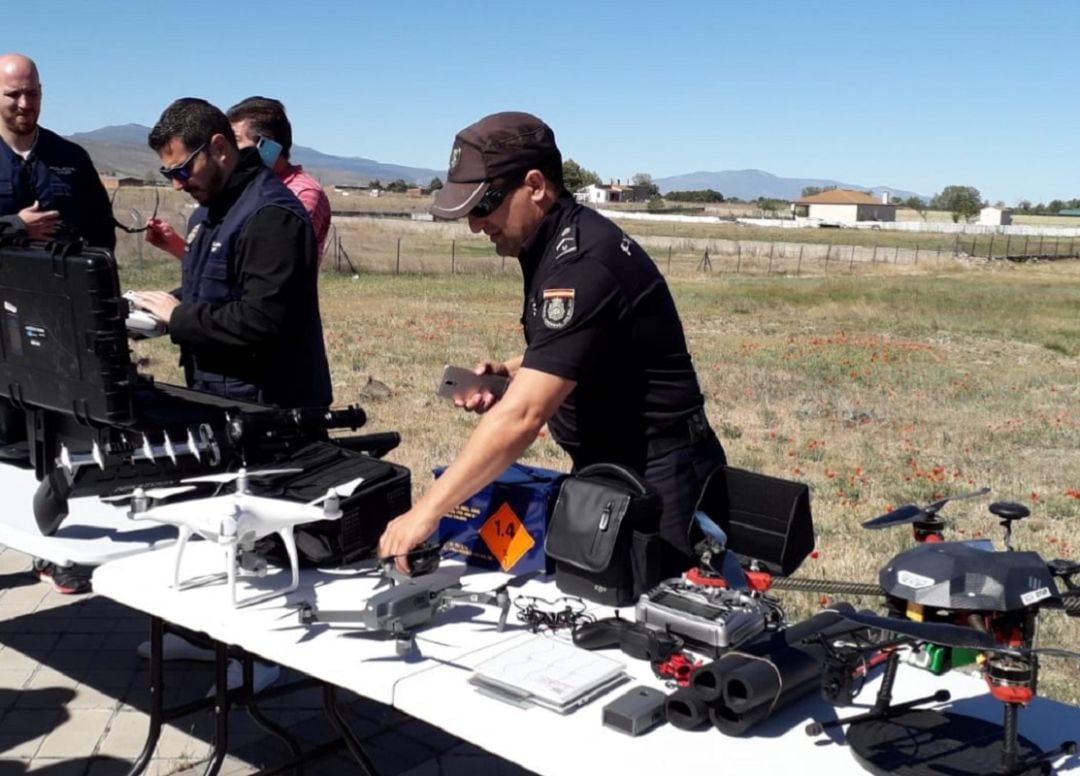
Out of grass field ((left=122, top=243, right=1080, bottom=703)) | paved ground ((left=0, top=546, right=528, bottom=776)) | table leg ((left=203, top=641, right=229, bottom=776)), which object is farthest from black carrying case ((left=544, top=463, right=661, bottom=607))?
grass field ((left=122, top=243, right=1080, bottom=703))

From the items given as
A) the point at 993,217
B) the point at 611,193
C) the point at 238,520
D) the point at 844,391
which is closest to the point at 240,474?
the point at 238,520

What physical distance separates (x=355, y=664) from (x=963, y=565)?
1.21 meters

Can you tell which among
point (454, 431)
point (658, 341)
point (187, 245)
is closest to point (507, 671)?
point (658, 341)

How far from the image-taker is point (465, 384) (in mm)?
3104

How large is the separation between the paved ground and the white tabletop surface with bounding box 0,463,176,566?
3.10 feet

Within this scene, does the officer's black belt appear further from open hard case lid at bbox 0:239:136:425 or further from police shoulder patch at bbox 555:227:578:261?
open hard case lid at bbox 0:239:136:425

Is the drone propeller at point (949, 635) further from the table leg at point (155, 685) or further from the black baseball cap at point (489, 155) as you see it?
the table leg at point (155, 685)

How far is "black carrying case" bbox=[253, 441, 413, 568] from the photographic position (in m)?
2.85

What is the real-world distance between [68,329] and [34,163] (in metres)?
2.20

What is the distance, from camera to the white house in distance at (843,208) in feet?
436

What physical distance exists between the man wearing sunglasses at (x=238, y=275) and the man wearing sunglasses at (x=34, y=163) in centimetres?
142

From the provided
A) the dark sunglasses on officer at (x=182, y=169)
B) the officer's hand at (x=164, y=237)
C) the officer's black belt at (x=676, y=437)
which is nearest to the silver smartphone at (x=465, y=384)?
the officer's black belt at (x=676, y=437)

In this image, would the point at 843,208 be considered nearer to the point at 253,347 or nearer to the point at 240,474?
the point at 253,347

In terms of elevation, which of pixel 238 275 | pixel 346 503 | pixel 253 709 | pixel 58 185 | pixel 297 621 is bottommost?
pixel 253 709
